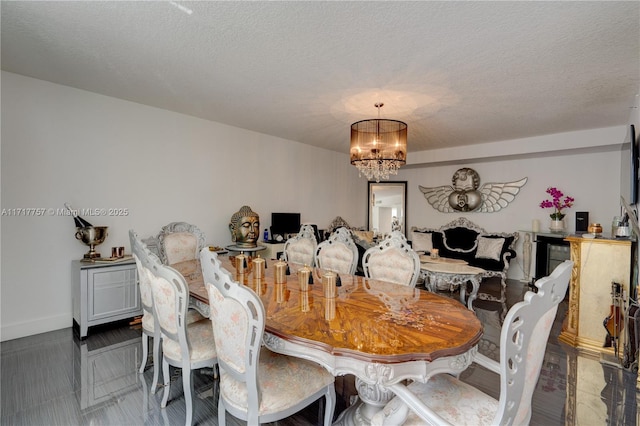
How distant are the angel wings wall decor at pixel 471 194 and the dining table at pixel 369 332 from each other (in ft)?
15.9

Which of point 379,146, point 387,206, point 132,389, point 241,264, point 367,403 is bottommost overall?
point 132,389

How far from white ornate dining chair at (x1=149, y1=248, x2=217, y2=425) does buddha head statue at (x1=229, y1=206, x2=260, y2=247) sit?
250cm

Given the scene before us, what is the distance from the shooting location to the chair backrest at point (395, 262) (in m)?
2.41

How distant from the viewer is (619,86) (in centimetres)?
298

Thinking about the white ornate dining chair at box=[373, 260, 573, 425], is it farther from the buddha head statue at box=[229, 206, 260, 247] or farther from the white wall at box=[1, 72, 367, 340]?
the white wall at box=[1, 72, 367, 340]

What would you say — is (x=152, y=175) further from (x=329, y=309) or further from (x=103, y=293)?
(x=329, y=309)

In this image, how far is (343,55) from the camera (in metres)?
2.42

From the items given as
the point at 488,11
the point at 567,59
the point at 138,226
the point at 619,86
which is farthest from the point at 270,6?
the point at 619,86

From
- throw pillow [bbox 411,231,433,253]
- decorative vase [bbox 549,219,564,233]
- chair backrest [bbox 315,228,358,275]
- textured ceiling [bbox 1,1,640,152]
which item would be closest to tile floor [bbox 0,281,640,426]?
chair backrest [bbox 315,228,358,275]

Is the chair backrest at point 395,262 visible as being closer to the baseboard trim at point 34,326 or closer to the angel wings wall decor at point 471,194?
the baseboard trim at point 34,326

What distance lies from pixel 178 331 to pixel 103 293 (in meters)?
2.06

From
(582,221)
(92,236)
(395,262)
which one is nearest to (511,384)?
(395,262)

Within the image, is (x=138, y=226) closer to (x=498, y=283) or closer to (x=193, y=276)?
(x=193, y=276)

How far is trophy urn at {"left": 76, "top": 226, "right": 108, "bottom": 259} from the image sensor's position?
3.22 m
